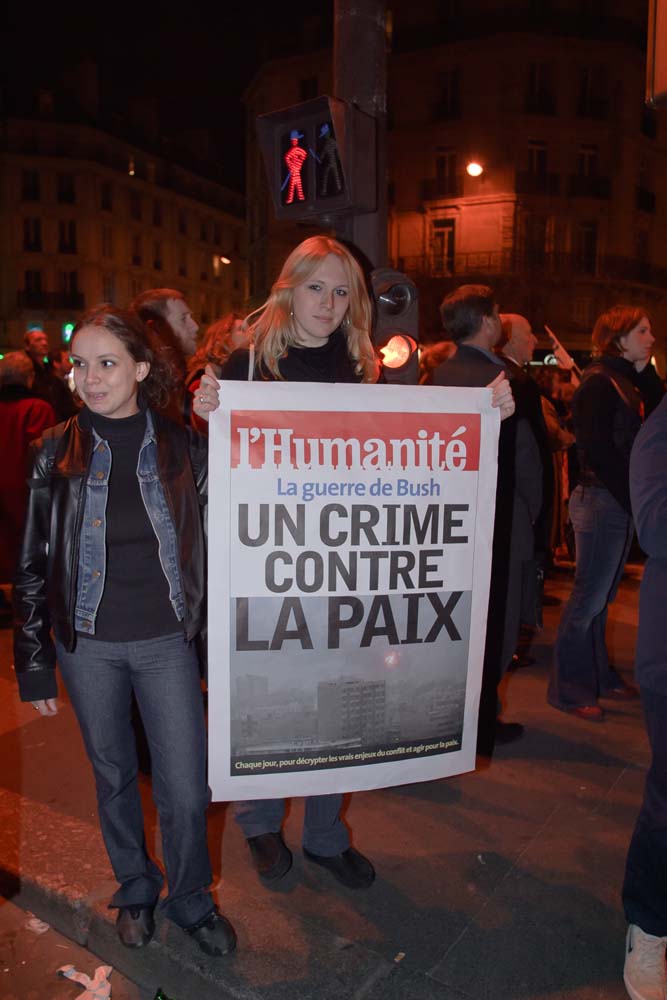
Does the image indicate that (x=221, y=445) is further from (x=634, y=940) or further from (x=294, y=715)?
(x=634, y=940)

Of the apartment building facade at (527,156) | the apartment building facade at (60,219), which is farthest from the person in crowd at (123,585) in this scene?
the apartment building facade at (60,219)

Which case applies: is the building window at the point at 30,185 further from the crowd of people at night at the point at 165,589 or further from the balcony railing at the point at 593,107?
the crowd of people at night at the point at 165,589

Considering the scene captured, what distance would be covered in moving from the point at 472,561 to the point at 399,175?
34.3 metres

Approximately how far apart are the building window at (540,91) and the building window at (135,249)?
28423 mm

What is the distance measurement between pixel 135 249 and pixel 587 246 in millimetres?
30239

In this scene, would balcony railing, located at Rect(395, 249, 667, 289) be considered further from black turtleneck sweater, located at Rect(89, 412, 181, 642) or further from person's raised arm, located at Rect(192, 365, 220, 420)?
black turtleneck sweater, located at Rect(89, 412, 181, 642)

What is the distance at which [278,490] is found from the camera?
2.69 metres

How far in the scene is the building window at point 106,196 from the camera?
5125 cm

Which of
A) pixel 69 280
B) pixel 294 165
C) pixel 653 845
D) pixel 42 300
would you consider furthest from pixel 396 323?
pixel 42 300

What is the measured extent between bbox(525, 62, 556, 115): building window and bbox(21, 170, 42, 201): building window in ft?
101

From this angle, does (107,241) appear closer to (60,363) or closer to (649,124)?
(649,124)

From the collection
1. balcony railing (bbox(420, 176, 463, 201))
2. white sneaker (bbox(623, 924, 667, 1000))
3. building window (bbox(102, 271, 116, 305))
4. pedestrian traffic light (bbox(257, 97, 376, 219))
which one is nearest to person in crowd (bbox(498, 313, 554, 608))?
pedestrian traffic light (bbox(257, 97, 376, 219))

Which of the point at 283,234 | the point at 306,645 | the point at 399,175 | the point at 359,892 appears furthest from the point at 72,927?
the point at 283,234

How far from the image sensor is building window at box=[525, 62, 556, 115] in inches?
1297
